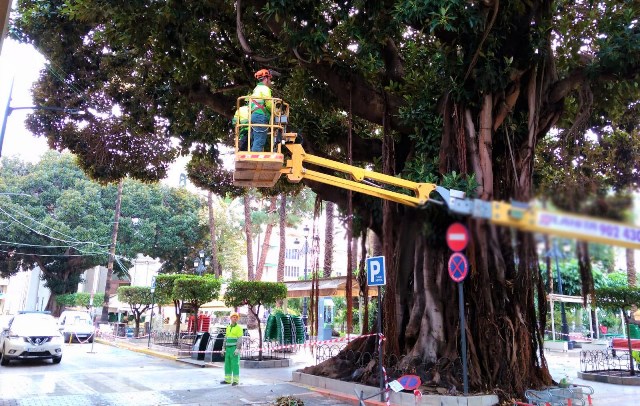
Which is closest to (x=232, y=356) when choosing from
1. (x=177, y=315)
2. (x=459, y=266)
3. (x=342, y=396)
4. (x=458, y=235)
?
(x=342, y=396)

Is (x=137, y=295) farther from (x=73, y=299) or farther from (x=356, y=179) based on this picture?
(x=356, y=179)

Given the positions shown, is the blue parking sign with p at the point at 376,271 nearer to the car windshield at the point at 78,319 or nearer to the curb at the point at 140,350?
the curb at the point at 140,350

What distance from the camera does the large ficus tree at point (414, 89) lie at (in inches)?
368

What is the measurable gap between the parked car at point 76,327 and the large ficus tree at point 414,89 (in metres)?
13.6

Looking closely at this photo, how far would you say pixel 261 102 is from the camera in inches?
304

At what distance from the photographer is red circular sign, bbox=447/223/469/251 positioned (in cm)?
281

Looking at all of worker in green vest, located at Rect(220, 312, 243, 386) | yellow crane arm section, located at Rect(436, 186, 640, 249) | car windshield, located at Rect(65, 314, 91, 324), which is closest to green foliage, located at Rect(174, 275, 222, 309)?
car windshield, located at Rect(65, 314, 91, 324)

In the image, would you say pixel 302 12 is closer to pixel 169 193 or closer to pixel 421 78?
pixel 421 78

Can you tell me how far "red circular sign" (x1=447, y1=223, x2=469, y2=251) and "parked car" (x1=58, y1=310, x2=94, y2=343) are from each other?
2459 cm

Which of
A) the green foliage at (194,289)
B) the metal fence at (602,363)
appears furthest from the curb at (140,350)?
the metal fence at (602,363)

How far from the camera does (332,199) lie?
42.3 feet

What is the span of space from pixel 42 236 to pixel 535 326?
37.2 metres

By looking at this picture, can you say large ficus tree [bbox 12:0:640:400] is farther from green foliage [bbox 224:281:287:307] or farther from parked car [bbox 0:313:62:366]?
parked car [bbox 0:313:62:366]

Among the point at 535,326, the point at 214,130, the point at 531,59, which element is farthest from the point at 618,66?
the point at 214,130
